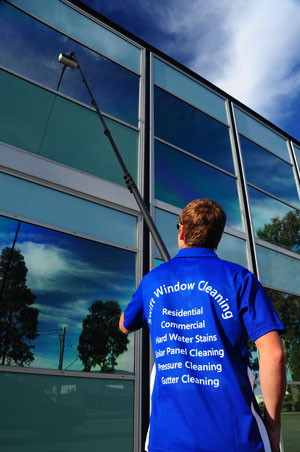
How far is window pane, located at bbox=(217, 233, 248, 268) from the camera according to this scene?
6105mm

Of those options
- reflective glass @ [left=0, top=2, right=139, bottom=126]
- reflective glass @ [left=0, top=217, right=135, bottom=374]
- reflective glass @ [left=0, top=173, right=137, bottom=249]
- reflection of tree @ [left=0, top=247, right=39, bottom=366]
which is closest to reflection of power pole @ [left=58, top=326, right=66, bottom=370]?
reflective glass @ [left=0, top=217, right=135, bottom=374]

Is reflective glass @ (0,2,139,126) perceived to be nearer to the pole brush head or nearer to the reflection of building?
the reflection of building

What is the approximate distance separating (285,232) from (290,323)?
2.09 m

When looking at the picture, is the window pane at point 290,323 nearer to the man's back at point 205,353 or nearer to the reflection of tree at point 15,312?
the reflection of tree at point 15,312

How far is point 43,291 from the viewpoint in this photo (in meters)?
3.96

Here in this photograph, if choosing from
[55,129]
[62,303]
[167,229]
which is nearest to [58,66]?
[55,129]

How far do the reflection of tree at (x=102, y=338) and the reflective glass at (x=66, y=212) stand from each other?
96cm

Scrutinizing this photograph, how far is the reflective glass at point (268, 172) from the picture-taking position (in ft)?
25.8

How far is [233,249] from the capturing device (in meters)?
6.32

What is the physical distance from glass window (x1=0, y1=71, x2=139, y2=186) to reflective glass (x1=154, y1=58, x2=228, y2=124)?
7.52ft

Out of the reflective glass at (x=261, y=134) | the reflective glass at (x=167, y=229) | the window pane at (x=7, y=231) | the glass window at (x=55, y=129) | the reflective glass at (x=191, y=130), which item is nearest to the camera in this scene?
the window pane at (x=7, y=231)

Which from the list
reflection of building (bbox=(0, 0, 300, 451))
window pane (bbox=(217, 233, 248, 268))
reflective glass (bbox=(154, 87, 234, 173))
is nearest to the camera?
reflection of building (bbox=(0, 0, 300, 451))

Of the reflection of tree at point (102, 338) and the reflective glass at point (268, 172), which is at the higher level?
the reflective glass at point (268, 172)

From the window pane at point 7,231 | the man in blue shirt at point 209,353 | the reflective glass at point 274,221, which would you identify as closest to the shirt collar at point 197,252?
the man in blue shirt at point 209,353
